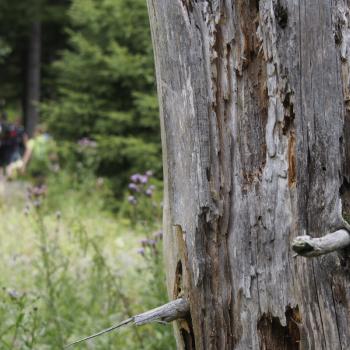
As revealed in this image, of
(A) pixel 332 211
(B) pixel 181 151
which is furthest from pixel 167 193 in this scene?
(A) pixel 332 211

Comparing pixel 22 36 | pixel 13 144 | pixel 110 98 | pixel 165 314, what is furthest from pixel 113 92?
pixel 22 36

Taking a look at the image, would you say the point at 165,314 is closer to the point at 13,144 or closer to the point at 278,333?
the point at 278,333

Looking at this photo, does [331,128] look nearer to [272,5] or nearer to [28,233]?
[272,5]

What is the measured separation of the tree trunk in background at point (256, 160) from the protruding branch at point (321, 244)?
0.08m

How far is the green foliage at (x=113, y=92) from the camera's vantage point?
1141cm

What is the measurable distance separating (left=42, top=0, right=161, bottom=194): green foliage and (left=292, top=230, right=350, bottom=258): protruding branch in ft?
28.0

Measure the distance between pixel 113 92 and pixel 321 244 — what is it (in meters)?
10.8

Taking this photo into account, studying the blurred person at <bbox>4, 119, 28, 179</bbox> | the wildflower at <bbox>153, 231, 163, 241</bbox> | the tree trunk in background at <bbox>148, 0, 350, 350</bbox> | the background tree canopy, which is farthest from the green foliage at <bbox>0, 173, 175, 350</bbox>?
the blurred person at <bbox>4, 119, 28, 179</bbox>

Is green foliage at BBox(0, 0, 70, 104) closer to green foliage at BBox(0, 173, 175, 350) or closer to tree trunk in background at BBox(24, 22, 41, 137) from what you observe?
tree trunk in background at BBox(24, 22, 41, 137)

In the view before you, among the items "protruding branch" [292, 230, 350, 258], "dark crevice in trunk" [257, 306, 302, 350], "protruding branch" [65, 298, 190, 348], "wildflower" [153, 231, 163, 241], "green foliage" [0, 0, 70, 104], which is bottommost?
"wildflower" [153, 231, 163, 241]

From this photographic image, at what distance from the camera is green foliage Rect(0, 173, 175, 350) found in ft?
13.9

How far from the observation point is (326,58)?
2225 mm

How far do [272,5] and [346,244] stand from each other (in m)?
0.82

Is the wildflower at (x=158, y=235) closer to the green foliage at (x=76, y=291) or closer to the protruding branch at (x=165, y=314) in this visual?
the green foliage at (x=76, y=291)
